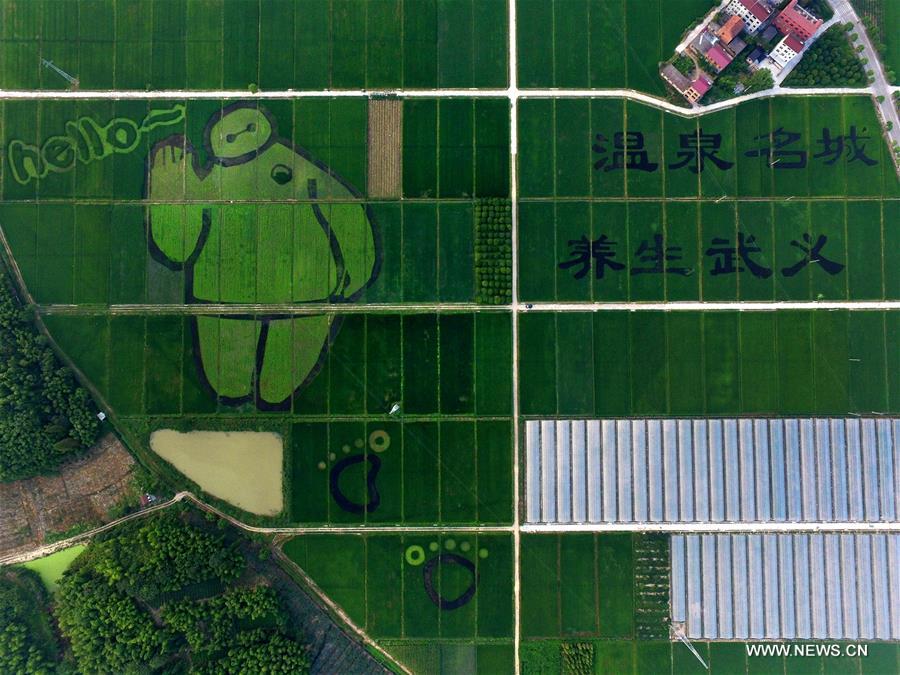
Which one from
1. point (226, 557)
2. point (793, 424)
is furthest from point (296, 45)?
point (793, 424)

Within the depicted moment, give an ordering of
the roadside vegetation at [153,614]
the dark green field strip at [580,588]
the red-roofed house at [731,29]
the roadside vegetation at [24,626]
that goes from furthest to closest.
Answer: the red-roofed house at [731,29] < the dark green field strip at [580,588] < the roadside vegetation at [24,626] < the roadside vegetation at [153,614]

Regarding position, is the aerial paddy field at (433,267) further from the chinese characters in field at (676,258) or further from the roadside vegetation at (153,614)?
the roadside vegetation at (153,614)

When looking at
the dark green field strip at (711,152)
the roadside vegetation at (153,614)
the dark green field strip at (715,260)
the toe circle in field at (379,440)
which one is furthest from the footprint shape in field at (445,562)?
the dark green field strip at (711,152)

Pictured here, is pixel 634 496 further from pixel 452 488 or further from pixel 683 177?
pixel 683 177

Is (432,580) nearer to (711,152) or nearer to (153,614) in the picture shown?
(153,614)

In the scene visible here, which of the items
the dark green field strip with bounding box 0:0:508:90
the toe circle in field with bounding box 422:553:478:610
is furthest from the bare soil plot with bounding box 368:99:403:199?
the toe circle in field with bounding box 422:553:478:610

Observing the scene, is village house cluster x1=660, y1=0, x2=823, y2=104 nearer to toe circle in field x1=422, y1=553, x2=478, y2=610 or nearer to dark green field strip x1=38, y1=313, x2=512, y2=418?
dark green field strip x1=38, y1=313, x2=512, y2=418

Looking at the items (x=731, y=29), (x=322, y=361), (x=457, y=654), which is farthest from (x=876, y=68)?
(x=457, y=654)
